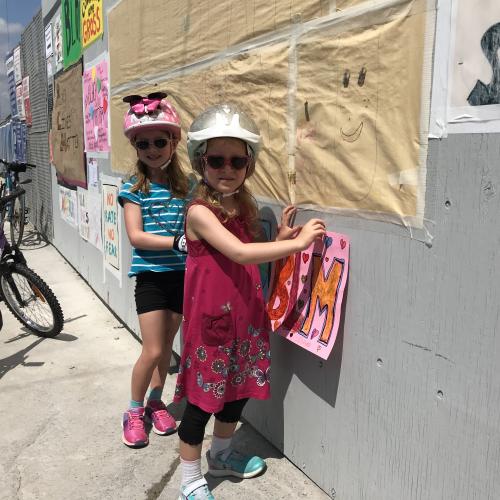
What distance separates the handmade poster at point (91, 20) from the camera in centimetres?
440

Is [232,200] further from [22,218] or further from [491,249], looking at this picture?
A: [22,218]

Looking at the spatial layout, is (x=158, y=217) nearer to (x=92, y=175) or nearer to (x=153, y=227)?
(x=153, y=227)

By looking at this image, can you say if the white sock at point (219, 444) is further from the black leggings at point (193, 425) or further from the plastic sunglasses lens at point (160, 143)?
the plastic sunglasses lens at point (160, 143)

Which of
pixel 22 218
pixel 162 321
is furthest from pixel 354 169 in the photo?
pixel 22 218

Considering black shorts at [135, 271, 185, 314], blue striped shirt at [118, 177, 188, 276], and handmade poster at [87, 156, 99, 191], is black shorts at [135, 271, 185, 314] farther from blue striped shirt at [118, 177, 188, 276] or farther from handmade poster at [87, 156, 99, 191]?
handmade poster at [87, 156, 99, 191]

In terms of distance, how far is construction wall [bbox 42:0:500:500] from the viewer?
153cm

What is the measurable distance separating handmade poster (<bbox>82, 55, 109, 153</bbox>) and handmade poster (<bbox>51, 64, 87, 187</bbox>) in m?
0.26

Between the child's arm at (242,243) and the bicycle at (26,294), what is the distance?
8.56 ft

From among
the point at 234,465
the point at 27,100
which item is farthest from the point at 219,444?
the point at 27,100

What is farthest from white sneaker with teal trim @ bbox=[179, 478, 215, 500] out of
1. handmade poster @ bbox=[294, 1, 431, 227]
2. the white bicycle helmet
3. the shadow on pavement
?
the shadow on pavement

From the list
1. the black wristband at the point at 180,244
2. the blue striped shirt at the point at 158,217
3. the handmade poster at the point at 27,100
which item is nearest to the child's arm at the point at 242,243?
the black wristband at the point at 180,244

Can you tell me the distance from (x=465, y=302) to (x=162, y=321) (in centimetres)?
154

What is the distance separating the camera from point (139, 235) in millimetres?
2465

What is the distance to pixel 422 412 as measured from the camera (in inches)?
68.2
